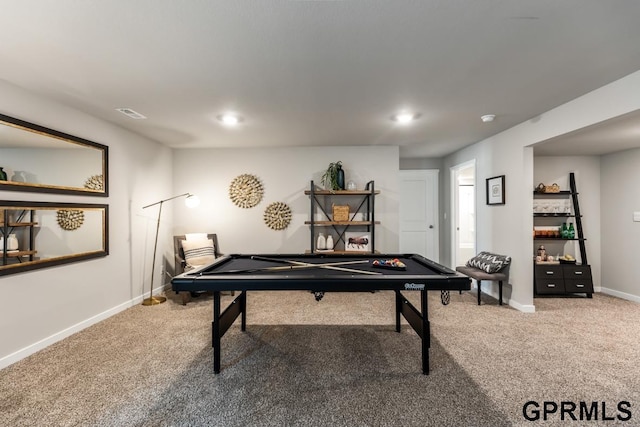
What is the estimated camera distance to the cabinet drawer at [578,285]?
403 centimetres

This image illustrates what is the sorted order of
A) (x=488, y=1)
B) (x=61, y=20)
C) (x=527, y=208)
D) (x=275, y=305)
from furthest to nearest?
(x=275, y=305) < (x=527, y=208) < (x=61, y=20) < (x=488, y=1)

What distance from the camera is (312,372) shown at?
217cm

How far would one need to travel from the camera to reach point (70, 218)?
9.36ft

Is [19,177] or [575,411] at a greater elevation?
[19,177]

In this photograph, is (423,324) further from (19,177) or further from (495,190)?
(19,177)

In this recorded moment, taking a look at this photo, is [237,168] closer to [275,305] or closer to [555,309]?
[275,305]

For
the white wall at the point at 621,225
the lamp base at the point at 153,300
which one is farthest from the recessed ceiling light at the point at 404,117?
the lamp base at the point at 153,300

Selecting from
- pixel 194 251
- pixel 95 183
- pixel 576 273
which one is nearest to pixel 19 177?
pixel 95 183

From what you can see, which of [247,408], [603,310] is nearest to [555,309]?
[603,310]

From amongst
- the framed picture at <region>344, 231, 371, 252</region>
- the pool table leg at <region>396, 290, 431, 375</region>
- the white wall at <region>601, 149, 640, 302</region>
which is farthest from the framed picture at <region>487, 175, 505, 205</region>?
the pool table leg at <region>396, 290, 431, 375</region>

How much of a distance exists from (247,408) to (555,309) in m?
3.80

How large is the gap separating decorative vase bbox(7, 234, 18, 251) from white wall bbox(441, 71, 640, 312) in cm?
501

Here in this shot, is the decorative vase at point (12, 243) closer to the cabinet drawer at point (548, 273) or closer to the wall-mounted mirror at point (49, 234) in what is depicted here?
the wall-mounted mirror at point (49, 234)

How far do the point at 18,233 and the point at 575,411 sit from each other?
4.26 m
